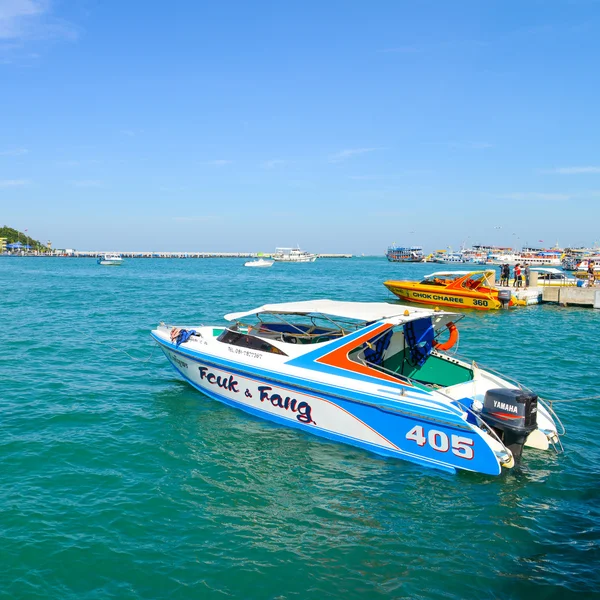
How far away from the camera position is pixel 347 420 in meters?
9.63

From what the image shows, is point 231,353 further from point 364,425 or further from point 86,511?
point 86,511

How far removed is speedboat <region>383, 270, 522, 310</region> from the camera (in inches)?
1266

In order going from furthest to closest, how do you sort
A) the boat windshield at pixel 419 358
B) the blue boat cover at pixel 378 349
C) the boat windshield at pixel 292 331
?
the boat windshield at pixel 292 331
the boat windshield at pixel 419 358
the blue boat cover at pixel 378 349

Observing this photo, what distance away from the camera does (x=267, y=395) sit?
Result: 1080cm

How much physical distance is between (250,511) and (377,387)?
127 inches

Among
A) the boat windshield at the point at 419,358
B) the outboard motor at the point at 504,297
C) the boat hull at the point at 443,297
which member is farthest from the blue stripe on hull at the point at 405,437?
the outboard motor at the point at 504,297

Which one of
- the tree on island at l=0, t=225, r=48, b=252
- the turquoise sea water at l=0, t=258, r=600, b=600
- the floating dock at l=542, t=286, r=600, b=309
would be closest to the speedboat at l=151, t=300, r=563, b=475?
the turquoise sea water at l=0, t=258, r=600, b=600

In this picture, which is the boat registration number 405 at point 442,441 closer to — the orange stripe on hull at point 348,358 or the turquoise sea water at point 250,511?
the turquoise sea water at point 250,511

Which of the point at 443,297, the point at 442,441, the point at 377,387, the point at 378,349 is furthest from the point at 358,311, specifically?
the point at 443,297

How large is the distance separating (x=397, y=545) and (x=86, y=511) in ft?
14.9

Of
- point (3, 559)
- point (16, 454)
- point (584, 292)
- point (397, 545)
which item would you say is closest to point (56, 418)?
point (16, 454)

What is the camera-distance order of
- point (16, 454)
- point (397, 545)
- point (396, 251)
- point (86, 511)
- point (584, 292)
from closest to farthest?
point (397, 545) → point (86, 511) → point (16, 454) → point (584, 292) → point (396, 251)

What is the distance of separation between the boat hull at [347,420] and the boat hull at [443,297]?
24.0m

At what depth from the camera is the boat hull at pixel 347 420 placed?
8383mm
